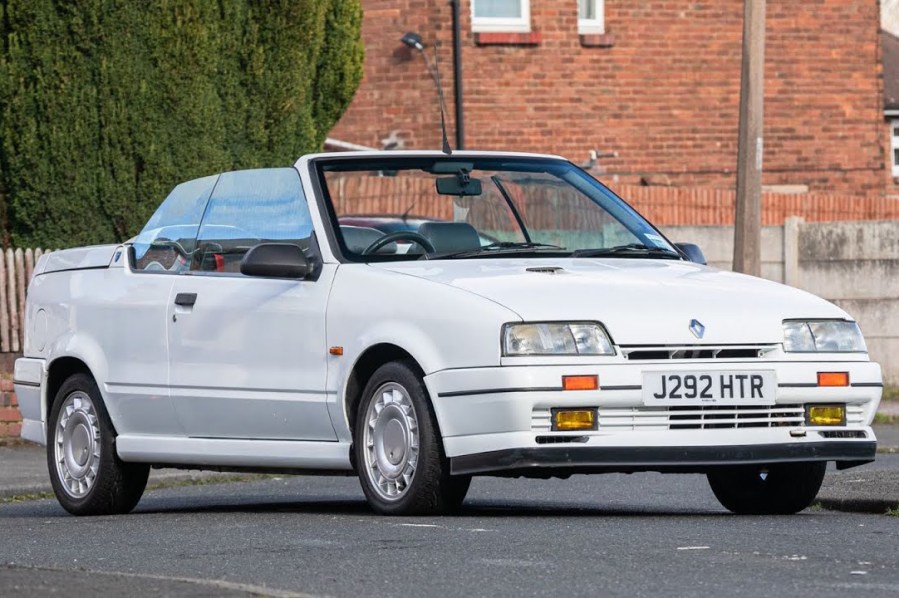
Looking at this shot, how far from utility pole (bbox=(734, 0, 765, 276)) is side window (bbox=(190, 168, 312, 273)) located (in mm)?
9286

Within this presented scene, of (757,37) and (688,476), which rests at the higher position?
(757,37)

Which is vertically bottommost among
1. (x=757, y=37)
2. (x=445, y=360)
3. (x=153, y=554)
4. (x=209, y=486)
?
(x=209, y=486)

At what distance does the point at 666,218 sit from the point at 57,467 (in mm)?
13487

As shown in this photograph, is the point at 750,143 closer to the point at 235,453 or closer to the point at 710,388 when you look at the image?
the point at 235,453

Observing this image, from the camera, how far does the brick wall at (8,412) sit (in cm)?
1614

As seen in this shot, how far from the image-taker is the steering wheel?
30.1ft

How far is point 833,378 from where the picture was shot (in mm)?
8508

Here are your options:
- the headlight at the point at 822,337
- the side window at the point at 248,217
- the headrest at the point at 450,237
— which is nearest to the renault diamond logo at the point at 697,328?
the headlight at the point at 822,337

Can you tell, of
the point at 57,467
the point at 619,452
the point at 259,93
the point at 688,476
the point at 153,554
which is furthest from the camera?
the point at 259,93

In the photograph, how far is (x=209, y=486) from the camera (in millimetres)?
13453

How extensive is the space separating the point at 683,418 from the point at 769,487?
1231 mm

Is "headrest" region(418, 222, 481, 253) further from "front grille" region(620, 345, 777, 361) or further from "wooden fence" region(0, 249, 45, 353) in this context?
"wooden fence" region(0, 249, 45, 353)

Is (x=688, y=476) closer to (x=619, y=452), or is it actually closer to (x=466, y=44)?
(x=619, y=452)

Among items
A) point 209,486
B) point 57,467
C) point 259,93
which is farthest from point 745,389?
point 259,93
